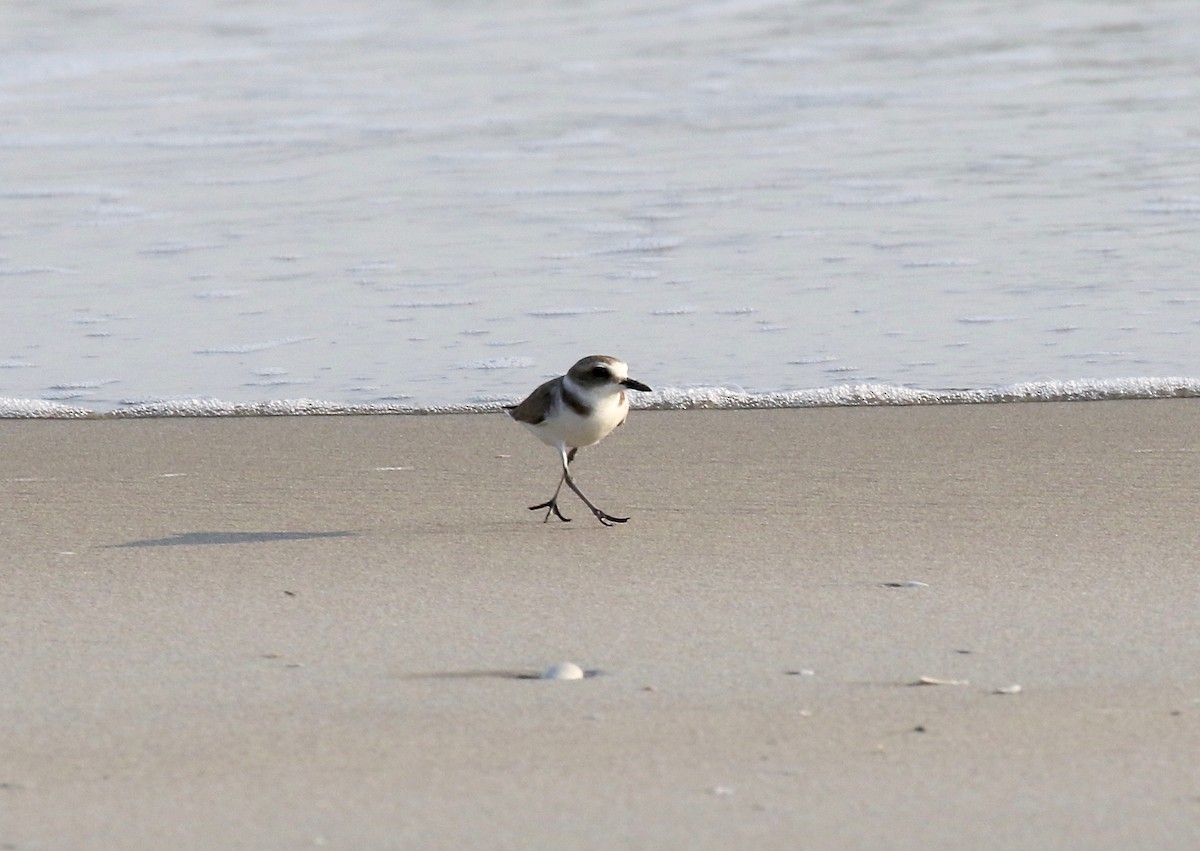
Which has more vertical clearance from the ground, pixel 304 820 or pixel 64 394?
pixel 304 820

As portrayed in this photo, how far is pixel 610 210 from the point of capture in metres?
8.48

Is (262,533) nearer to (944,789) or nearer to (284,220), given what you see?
(944,789)

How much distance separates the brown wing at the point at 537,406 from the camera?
13.9ft

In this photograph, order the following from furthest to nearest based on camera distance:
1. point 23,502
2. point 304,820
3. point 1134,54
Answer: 1. point 1134,54
2. point 23,502
3. point 304,820

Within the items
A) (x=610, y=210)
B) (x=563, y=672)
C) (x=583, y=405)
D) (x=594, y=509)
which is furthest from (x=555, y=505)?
(x=610, y=210)

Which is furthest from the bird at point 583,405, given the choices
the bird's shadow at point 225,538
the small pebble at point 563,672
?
the small pebble at point 563,672

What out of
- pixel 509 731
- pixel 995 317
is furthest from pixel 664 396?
pixel 509 731

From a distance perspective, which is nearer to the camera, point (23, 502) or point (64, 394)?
point (23, 502)

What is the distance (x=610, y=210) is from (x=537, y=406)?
4327 mm

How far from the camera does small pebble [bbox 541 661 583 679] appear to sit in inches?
120

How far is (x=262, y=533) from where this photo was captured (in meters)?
4.19

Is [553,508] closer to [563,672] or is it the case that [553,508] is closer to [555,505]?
[555,505]

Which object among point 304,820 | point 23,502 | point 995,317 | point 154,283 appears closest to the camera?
point 304,820

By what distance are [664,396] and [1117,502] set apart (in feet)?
5.45
